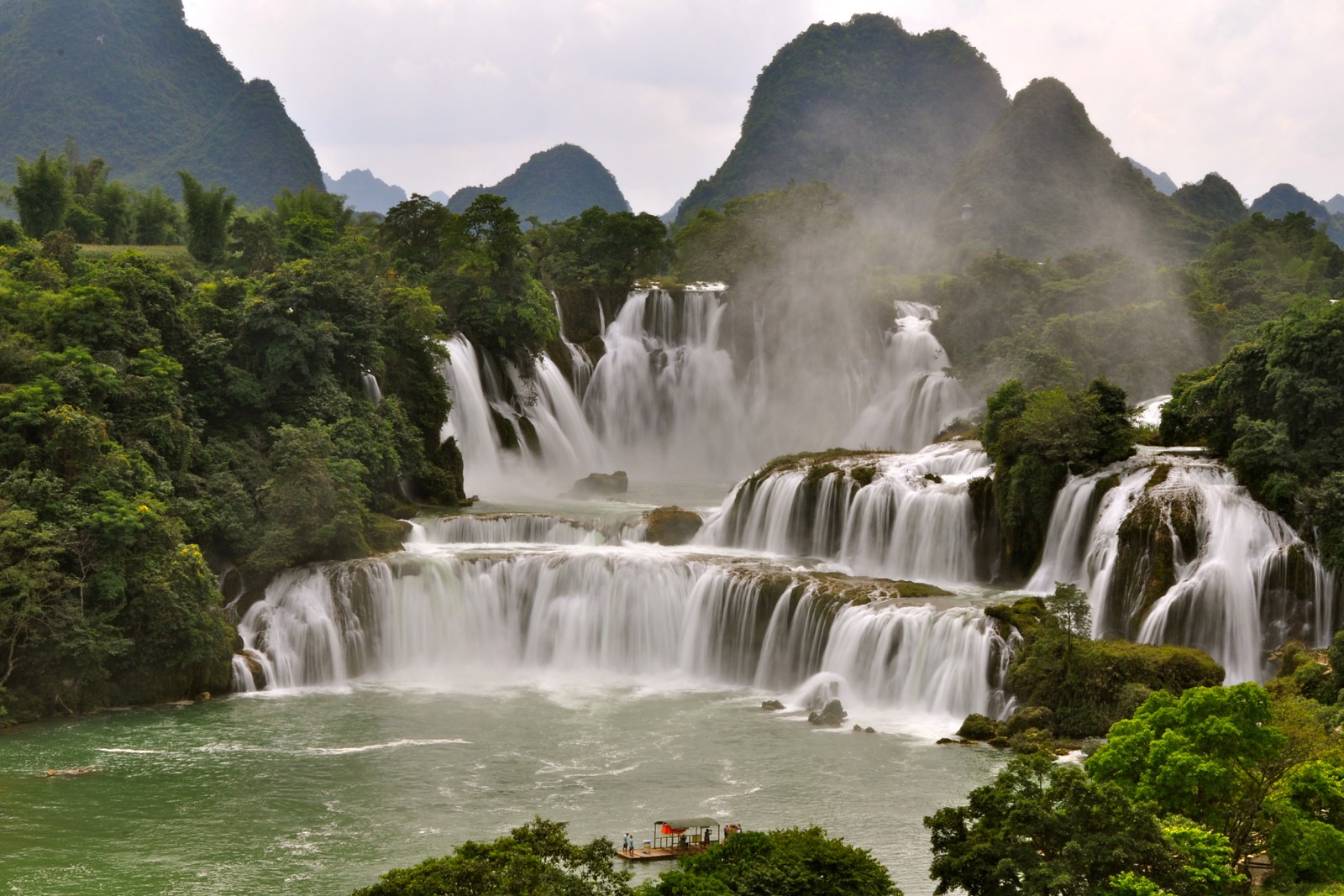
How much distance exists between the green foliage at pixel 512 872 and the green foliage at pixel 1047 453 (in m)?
18.6

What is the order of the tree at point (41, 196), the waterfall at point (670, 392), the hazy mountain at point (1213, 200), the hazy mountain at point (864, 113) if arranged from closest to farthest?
1. the tree at point (41, 196)
2. the waterfall at point (670, 392)
3. the hazy mountain at point (1213, 200)
4. the hazy mountain at point (864, 113)

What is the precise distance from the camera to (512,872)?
11.7 m

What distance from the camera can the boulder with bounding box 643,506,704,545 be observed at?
3353cm

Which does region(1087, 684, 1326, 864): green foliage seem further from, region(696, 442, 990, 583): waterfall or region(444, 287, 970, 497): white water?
region(444, 287, 970, 497): white water

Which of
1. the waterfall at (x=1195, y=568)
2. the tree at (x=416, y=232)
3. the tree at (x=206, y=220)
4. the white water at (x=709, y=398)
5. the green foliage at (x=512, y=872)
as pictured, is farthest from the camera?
the white water at (x=709, y=398)

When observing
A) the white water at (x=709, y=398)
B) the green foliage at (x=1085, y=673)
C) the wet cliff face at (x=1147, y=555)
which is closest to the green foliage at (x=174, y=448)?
the white water at (x=709, y=398)

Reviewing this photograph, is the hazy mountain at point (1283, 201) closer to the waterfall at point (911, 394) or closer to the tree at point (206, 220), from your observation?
the waterfall at point (911, 394)

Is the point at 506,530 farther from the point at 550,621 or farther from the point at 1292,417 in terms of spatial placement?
the point at 1292,417

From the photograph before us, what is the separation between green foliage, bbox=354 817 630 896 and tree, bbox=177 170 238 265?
122 feet

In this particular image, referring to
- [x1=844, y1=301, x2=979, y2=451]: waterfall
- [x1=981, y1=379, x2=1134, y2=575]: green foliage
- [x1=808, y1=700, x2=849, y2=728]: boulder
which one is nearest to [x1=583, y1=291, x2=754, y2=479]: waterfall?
[x1=844, y1=301, x2=979, y2=451]: waterfall

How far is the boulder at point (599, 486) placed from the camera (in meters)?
41.9

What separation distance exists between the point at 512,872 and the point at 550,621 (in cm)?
1779

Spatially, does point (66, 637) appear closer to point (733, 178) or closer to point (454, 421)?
point (454, 421)

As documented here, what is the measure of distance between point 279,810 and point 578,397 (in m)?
31.8
